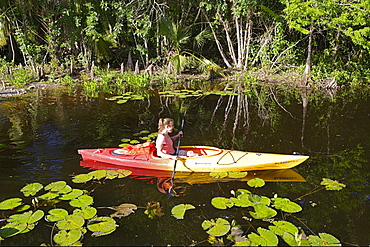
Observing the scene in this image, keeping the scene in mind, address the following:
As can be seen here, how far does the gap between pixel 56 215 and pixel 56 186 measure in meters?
0.78

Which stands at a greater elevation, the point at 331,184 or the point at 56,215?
the point at 331,184

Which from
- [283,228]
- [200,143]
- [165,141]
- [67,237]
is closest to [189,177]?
[165,141]

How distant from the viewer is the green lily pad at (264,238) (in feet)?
10.7

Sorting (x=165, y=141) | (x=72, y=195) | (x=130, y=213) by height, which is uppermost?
(x=165, y=141)

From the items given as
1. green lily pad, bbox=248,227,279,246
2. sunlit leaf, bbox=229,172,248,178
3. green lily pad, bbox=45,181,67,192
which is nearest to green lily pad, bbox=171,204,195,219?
green lily pad, bbox=248,227,279,246

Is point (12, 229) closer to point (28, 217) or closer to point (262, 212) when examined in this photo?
point (28, 217)

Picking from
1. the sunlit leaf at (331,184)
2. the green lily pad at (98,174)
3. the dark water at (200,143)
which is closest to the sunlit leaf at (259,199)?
the dark water at (200,143)

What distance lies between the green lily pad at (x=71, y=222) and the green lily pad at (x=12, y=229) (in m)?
0.39

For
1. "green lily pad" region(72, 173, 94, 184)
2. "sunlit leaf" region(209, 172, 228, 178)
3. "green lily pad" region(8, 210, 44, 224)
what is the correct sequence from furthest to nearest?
"sunlit leaf" region(209, 172, 228, 178) → "green lily pad" region(72, 173, 94, 184) → "green lily pad" region(8, 210, 44, 224)

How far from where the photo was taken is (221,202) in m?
4.05

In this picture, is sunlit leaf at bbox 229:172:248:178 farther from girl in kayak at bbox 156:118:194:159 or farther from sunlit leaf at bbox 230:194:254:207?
girl in kayak at bbox 156:118:194:159

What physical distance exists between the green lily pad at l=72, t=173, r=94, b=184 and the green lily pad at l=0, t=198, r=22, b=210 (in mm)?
809

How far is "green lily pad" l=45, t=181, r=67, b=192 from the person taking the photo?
14.5 feet

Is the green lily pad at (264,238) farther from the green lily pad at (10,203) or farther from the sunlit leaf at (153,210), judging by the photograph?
the green lily pad at (10,203)
